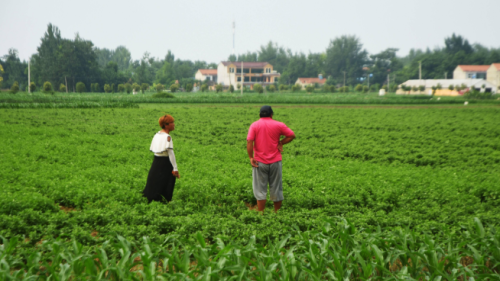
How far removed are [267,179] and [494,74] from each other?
315 feet

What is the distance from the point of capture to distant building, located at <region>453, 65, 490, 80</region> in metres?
90.8

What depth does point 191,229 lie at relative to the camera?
6.23 metres

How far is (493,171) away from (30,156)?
14097 millimetres

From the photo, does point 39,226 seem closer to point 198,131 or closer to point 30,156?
point 30,156

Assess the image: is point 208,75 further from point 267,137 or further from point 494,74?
point 267,137

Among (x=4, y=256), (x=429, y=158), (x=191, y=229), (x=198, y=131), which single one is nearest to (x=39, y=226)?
(x=4, y=256)

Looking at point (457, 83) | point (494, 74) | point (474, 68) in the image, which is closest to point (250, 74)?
point (457, 83)

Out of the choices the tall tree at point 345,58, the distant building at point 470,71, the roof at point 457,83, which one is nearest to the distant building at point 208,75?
the tall tree at point 345,58

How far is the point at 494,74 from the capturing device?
85750 mm

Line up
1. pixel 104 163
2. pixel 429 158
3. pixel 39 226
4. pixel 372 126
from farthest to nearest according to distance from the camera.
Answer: pixel 372 126
pixel 429 158
pixel 104 163
pixel 39 226

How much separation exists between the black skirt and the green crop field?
0.35 metres

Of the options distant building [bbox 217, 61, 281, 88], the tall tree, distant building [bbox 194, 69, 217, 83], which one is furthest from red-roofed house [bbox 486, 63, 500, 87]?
distant building [bbox 194, 69, 217, 83]

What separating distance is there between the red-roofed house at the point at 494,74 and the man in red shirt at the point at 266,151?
292ft

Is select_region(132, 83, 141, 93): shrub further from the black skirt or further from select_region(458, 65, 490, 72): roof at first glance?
select_region(458, 65, 490, 72): roof
